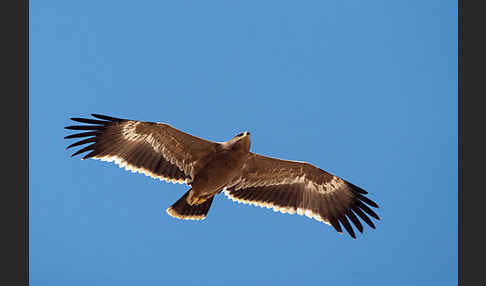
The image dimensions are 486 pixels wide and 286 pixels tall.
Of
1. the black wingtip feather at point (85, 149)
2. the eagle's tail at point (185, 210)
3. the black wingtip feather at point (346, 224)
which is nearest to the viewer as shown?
the black wingtip feather at point (85, 149)

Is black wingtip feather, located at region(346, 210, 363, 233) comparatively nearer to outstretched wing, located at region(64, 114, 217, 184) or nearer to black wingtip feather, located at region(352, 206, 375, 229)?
black wingtip feather, located at region(352, 206, 375, 229)

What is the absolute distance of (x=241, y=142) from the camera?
25.2 ft

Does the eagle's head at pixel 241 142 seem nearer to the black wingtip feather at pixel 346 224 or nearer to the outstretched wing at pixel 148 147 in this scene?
the outstretched wing at pixel 148 147

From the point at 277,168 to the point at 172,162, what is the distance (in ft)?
6.65

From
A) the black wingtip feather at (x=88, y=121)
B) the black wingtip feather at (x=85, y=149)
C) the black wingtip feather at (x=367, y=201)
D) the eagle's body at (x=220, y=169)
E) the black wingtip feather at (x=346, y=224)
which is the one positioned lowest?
the black wingtip feather at (x=346, y=224)

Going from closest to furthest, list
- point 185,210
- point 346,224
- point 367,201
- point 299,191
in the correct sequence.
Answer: point 185,210
point 367,201
point 346,224
point 299,191

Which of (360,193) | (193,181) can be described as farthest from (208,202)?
(360,193)

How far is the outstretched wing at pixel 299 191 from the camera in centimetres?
848

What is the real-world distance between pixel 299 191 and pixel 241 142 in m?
1.85

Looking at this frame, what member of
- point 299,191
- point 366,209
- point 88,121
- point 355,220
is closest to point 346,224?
point 355,220

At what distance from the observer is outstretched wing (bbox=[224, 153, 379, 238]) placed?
→ 8477 mm

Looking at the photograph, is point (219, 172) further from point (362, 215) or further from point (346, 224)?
point (362, 215)

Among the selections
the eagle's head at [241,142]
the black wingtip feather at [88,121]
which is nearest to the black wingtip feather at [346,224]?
the eagle's head at [241,142]

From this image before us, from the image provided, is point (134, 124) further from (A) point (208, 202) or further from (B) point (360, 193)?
(B) point (360, 193)
